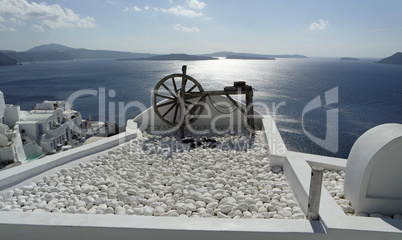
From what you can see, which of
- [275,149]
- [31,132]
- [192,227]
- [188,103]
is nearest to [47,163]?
[192,227]

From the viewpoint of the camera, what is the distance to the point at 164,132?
7.93m

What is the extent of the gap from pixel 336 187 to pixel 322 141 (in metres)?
32.9

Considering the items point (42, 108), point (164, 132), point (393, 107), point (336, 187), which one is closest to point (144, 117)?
point (164, 132)

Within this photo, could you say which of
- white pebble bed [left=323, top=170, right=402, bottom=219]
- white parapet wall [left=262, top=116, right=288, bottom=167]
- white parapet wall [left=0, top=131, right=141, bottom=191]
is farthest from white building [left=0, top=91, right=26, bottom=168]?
white pebble bed [left=323, top=170, right=402, bottom=219]

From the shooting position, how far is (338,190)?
13.9 feet

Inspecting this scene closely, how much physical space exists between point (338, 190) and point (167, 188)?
9.21ft

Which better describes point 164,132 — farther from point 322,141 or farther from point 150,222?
point 322,141

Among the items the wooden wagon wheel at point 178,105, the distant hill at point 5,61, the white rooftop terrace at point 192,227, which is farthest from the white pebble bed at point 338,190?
the distant hill at point 5,61

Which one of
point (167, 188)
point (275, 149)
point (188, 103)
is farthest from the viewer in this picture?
point (188, 103)

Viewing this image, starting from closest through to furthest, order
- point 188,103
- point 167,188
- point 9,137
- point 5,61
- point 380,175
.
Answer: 1. point 380,175
2. point 167,188
3. point 188,103
4. point 9,137
5. point 5,61

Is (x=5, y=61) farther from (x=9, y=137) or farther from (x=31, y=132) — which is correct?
(x=9, y=137)

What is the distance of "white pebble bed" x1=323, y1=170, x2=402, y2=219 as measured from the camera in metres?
3.62

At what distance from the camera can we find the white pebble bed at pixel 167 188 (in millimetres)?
3871

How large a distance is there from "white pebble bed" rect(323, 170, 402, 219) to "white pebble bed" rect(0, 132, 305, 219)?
0.65 meters
